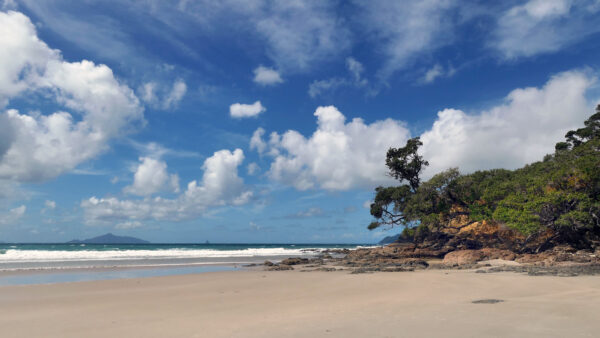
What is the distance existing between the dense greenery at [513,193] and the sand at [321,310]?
30.2 ft

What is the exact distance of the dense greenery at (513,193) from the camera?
2000cm

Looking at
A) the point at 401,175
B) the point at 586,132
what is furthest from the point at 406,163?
the point at 586,132

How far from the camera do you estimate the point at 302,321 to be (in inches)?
280

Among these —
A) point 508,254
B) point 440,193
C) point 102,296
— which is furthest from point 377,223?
point 102,296

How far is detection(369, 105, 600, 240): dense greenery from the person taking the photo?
65.6 ft

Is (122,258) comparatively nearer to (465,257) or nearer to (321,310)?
(465,257)

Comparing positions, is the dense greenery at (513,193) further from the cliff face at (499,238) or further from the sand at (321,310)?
the sand at (321,310)

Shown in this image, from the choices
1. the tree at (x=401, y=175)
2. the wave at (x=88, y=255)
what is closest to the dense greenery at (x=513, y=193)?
the tree at (x=401, y=175)

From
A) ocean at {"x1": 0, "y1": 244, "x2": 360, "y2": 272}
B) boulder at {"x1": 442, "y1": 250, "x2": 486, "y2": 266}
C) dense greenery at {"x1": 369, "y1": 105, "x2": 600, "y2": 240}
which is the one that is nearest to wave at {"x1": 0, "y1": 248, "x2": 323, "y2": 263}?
ocean at {"x1": 0, "y1": 244, "x2": 360, "y2": 272}

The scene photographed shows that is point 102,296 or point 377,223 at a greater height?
point 377,223

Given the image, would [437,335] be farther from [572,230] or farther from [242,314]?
[572,230]

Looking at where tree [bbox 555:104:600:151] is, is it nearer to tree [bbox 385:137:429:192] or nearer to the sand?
tree [bbox 385:137:429:192]

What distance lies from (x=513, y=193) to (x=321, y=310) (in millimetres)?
21163

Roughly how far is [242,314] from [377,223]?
30397 millimetres
